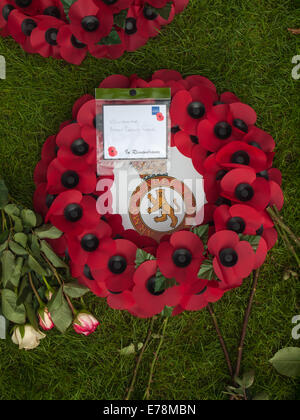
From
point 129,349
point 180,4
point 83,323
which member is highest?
point 180,4

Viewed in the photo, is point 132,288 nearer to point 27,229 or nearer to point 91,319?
point 91,319

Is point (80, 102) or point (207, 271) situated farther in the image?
point (80, 102)

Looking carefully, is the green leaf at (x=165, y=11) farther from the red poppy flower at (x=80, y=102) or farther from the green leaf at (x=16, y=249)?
the green leaf at (x=16, y=249)

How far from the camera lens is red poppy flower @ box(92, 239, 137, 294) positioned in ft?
2.74

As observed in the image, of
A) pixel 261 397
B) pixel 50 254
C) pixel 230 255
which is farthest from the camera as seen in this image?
pixel 261 397

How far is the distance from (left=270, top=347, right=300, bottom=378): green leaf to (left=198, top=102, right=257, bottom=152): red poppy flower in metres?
0.63

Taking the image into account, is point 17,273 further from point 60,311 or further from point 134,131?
point 134,131

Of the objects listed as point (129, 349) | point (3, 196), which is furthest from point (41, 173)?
point (129, 349)

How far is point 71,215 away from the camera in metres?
0.83

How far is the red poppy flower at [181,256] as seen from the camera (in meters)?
0.81

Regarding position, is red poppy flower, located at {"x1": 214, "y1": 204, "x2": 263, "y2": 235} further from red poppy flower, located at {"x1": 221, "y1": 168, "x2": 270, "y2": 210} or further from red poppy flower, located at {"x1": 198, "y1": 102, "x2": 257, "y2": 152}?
red poppy flower, located at {"x1": 198, "y1": 102, "x2": 257, "y2": 152}

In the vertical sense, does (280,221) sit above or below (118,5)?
below

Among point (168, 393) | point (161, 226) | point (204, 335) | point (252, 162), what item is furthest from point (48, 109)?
point (168, 393)

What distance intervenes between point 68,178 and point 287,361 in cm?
81
